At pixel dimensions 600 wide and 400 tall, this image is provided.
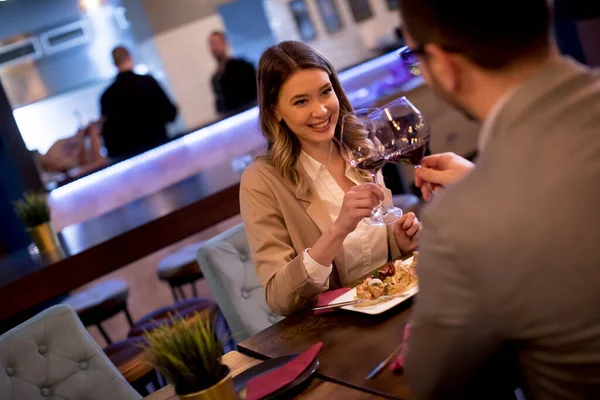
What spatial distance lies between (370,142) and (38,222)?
2.41 meters

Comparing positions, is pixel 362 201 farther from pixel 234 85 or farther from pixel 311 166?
pixel 234 85

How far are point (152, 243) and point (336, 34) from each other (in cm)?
419

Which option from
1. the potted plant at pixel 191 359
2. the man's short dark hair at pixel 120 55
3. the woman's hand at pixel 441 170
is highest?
the man's short dark hair at pixel 120 55

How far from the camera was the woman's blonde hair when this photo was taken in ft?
7.52

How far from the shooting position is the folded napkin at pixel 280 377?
1.51 meters

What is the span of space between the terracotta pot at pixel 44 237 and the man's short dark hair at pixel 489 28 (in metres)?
3.08

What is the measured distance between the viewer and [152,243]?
12.2 ft

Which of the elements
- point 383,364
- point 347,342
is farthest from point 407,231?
point 383,364

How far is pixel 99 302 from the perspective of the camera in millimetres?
3918

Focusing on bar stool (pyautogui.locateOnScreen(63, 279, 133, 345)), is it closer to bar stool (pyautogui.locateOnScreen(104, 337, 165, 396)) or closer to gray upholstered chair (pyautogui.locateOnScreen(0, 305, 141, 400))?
bar stool (pyautogui.locateOnScreen(104, 337, 165, 396))

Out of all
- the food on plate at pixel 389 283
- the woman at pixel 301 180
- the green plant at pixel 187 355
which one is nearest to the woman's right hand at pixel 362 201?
the food on plate at pixel 389 283

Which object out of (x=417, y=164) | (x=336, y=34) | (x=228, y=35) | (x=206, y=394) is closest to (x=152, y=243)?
(x=417, y=164)

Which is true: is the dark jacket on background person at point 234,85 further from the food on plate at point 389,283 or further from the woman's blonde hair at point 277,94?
the food on plate at point 389,283

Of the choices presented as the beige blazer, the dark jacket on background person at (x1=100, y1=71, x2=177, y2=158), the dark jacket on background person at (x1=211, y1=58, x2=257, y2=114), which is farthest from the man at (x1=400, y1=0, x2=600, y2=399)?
Result: the dark jacket on background person at (x1=211, y1=58, x2=257, y2=114)
